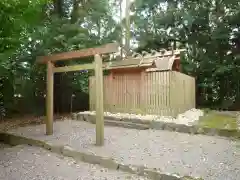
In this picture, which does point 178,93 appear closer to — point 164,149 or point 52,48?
point 164,149

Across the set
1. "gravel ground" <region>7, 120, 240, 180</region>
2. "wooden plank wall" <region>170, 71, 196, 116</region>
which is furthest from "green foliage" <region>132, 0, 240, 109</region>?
"gravel ground" <region>7, 120, 240, 180</region>

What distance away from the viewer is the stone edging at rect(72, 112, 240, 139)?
263 inches

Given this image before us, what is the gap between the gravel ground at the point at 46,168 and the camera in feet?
13.7

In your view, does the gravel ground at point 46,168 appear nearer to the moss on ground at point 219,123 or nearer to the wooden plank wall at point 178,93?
the moss on ground at point 219,123

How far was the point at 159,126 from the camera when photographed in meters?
7.86

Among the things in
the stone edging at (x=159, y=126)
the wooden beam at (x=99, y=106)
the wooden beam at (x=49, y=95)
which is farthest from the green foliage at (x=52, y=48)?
the wooden beam at (x=99, y=106)

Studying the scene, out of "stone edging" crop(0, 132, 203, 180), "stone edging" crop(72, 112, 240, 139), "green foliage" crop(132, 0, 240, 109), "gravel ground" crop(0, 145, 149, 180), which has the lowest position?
"gravel ground" crop(0, 145, 149, 180)

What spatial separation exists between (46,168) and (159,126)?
4.11 meters

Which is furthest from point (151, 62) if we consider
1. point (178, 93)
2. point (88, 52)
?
point (88, 52)

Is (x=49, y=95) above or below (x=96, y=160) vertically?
above

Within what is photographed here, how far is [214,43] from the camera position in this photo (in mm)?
14750

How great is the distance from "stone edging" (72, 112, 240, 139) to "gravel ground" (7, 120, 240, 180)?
28cm

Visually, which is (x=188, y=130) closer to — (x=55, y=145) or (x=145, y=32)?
(x=55, y=145)

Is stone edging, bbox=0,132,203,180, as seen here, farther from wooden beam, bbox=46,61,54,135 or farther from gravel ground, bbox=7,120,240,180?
wooden beam, bbox=46,61,54,135
